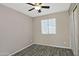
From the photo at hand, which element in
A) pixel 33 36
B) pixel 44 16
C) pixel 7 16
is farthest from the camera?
pixel 33 36

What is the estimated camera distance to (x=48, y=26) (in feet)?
19.4

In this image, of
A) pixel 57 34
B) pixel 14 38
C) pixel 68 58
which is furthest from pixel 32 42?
pixel 68 58

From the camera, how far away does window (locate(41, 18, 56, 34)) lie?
5.61m

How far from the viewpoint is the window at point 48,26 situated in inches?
221

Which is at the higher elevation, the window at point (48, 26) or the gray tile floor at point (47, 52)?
the window at point (48, 26)

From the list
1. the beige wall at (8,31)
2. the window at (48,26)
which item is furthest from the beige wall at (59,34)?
the beige wall at (8,31)

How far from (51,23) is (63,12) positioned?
3.58ft

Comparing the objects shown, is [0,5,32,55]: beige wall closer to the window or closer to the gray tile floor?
the gray tile floor

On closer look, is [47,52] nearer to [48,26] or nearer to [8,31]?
[8,31]

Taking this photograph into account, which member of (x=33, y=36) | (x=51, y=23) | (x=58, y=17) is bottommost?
(x=33, y=36)

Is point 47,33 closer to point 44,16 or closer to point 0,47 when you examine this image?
point 44,16

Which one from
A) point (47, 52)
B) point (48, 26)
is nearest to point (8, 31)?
point (47, 52)

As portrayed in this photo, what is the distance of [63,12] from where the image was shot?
5191 mm

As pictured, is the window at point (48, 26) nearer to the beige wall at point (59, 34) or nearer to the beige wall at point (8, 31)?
the beige wall at point (59, 34)
